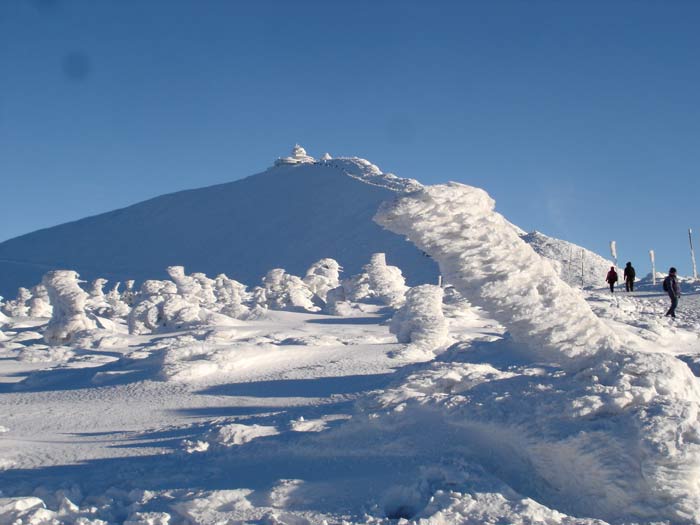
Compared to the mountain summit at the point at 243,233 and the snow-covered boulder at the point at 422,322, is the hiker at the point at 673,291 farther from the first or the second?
the mountain summit at the point at 243,233

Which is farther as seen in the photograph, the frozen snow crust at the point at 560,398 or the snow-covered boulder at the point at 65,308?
the snow-covered boulder at the point at 65,308

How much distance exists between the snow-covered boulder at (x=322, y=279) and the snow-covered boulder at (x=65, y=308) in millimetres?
13177

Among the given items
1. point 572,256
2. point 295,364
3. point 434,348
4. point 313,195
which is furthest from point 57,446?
point 313,195

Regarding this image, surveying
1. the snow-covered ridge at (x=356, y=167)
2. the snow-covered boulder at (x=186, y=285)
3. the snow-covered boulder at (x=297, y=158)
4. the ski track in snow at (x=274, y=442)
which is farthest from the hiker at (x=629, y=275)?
the snow-covered boulder at (x=297, y=158)

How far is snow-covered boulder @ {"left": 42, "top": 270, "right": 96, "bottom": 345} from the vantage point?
14.9 m

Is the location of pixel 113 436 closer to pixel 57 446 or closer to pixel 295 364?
pixel 57 446

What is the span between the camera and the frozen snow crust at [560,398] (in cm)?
407

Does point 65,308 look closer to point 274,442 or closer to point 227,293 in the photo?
point 274,442

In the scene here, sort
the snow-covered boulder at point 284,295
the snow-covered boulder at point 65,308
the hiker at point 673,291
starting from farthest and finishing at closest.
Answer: the snow-covered boulder at point 284,295
the snow-covered boulder at point 65,308
the hiker at point 673,291

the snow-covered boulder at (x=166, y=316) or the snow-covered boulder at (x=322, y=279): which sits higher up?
the snow-covered boulder at (x=322, y=279)

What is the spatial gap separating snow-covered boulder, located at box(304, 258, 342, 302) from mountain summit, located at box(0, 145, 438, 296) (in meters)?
14.3

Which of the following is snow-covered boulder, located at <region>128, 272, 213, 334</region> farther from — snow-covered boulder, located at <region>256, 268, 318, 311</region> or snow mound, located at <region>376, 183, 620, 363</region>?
snow mound, located at <region>376, 183, 620, 363</region>

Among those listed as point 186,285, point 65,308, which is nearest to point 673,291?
point 65,308

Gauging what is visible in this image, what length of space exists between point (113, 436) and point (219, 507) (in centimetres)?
301
